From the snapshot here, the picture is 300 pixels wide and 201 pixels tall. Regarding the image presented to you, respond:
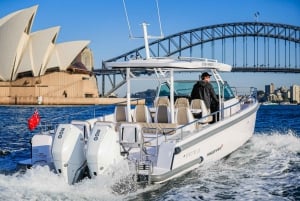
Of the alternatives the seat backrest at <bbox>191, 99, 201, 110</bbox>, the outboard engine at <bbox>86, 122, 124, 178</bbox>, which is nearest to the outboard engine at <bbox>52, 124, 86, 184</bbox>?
the outboard engine at <bbox>86, 122, 124, 178</bbox>

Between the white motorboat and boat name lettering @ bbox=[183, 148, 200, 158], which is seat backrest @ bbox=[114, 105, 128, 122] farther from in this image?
boat name lettering @ bbox=[183, 148, 200, 158]

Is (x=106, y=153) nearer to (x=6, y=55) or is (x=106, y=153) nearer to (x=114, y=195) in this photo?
(x=114, y=195)

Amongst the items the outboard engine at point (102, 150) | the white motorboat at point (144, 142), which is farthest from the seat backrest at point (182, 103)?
the outboard engine at point (102, 150)

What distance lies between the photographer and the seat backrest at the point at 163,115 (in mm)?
10562

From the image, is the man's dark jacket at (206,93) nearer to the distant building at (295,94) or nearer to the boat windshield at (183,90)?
the boat windshield at (183,90)

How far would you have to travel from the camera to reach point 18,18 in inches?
2635

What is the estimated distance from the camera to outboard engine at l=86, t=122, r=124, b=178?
805 cm

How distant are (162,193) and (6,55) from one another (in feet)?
217

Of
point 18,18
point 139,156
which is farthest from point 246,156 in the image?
point 18,18

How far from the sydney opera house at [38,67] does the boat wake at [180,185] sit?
2387 inches

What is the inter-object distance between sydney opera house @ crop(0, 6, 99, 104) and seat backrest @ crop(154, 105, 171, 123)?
59.4 metres

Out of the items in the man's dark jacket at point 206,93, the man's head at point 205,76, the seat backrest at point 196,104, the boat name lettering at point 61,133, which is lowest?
the boat name lettering at point 61,133

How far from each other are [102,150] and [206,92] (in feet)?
14.8

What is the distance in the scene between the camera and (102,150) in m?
8.09
